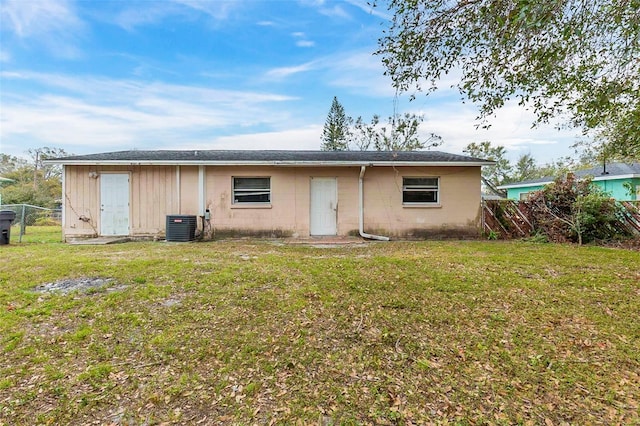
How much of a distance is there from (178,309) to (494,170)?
35133mm

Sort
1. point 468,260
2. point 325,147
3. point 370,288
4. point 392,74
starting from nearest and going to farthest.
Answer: point 370,288, point 392,74, point 468,260, point 325,147

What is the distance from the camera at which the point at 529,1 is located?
325cm

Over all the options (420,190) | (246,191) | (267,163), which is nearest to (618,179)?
(420,190)

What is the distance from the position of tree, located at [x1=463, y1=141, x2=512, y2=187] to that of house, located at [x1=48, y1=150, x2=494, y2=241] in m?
24.8

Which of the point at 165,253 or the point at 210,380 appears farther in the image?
the point at 165,253

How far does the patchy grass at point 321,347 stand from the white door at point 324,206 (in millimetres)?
4604

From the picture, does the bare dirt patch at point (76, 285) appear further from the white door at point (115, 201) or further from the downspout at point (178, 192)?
the white door at point (115, 201)

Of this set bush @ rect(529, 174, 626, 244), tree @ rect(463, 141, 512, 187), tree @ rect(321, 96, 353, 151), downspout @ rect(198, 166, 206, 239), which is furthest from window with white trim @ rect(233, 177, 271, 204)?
tree @ rect(463, 141, 512, 187)

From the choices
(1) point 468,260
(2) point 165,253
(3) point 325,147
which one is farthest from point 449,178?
(3) point 325,147

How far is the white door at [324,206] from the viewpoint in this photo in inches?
376

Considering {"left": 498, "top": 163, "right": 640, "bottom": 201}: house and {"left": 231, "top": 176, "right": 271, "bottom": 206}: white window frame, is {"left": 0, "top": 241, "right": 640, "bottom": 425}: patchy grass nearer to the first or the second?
{"left": 231, "top": 176, "right": 271, "bottom": 206}: white window frame

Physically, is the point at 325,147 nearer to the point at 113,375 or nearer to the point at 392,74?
the point at 392,74

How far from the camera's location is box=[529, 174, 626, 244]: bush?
8344 mm

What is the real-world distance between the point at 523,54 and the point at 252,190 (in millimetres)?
7147
